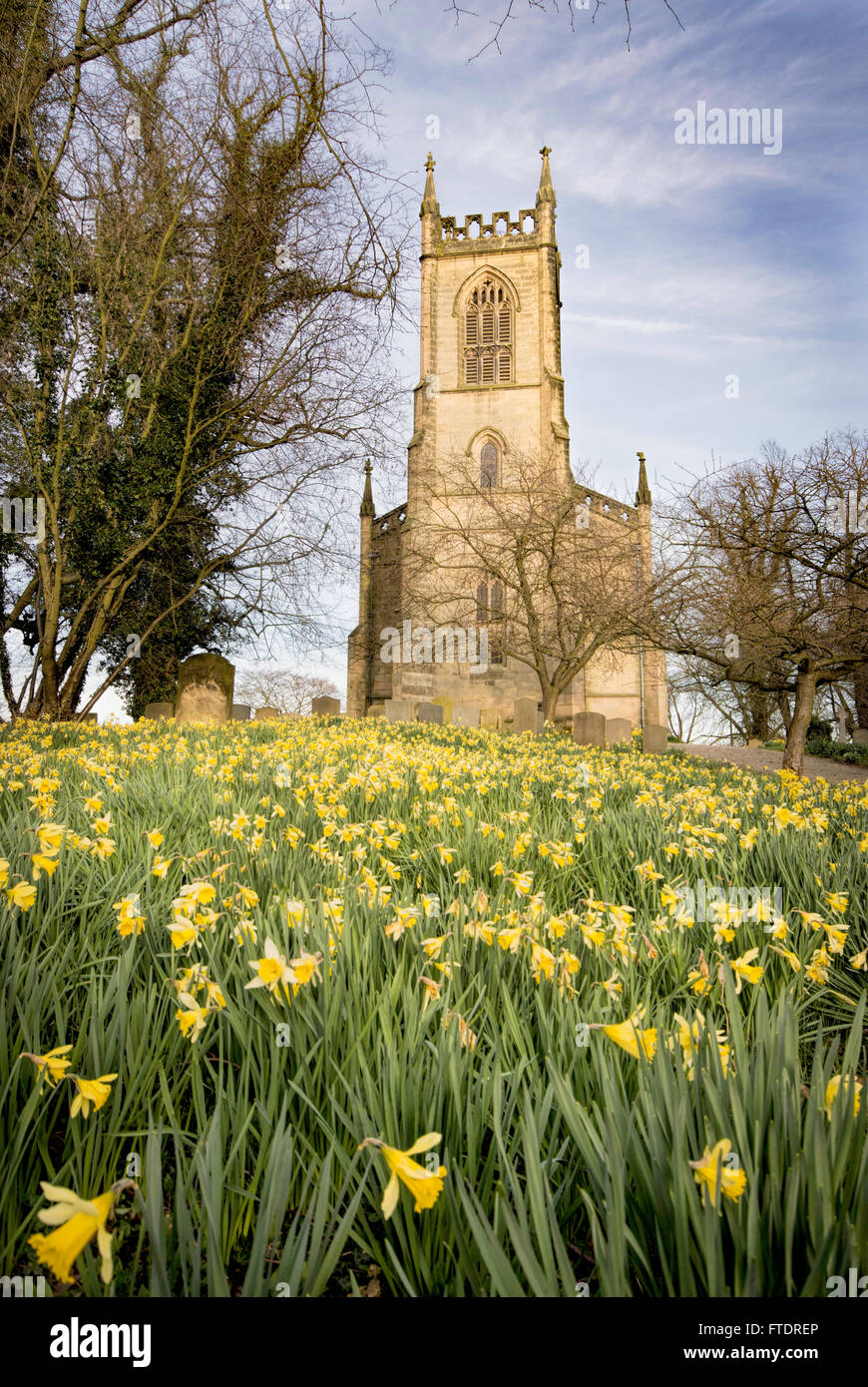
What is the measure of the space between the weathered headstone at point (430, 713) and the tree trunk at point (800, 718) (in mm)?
7188

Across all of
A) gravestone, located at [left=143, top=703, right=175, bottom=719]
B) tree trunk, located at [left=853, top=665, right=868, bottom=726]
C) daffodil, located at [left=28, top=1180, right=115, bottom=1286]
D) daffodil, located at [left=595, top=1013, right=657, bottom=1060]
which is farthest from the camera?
tree trunk, located at [left=853, top=665, right=868, bottom=726]

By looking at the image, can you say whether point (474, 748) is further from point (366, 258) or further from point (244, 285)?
point (244, 285)

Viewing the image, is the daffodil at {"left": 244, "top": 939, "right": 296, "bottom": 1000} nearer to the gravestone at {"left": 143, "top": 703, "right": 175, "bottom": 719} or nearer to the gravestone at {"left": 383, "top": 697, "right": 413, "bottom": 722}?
the gravestone at {"left": 143, "top": 703, "right": 175, "bottom": 719}

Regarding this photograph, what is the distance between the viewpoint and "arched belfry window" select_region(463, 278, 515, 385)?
30.0 metres

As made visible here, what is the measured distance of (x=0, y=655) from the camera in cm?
1717

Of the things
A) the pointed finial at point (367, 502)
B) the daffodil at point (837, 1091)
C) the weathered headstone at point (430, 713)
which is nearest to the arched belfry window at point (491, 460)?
the pointed finial at point (367, 502)

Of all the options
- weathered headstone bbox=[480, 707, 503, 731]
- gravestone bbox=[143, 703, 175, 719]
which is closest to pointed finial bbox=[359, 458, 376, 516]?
weathered headstone bbox=[480, 707, 503, 731]


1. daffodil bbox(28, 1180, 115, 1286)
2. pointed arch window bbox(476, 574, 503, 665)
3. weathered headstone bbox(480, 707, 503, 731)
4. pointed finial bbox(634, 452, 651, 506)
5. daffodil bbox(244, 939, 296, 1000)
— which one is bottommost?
Answer: daffodil bbox(28, 1180, 115, 1286)

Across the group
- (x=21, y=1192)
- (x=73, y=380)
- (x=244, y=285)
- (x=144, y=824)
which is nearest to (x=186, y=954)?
(x=21, y=1192)

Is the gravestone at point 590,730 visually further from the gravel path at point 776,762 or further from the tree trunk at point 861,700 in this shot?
the tree trunk at point 861,700

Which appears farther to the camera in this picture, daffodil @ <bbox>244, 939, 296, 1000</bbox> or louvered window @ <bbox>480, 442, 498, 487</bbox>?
louvered window @ <bbox>480, 442, 498, 487</bbox>

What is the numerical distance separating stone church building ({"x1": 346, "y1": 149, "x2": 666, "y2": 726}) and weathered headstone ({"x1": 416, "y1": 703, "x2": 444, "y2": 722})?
34.6 feet

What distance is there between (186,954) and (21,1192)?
0.72 metres
